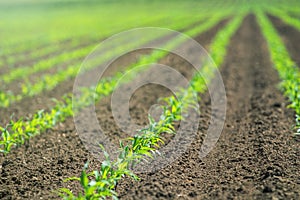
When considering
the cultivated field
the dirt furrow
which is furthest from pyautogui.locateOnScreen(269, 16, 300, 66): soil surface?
the dirt furrow

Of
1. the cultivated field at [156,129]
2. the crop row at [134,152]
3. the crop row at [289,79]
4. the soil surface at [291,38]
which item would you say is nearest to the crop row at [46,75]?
the cultivated field at [156,129]

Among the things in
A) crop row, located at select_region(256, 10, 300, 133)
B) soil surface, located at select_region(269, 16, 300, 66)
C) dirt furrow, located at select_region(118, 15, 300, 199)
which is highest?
soil surface, located at select_region(269, 16, 300, 66)

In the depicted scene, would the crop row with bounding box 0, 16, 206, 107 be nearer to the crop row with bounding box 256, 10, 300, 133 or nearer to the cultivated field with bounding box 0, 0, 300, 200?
the cultivated field with bounding box 0, 0, 300, 200

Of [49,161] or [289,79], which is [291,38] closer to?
[289,79]

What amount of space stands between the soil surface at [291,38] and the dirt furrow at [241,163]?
192 inches

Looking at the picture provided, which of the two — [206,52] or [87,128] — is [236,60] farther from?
[87,128]

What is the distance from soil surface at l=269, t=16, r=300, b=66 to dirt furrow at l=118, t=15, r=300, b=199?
4.88 metres

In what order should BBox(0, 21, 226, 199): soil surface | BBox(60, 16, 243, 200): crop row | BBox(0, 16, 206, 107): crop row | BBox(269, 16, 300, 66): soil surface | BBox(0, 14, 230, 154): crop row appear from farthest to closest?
1. BBox(269, 16, 300, 66): soil surface
2. BBox(0, 16, 206, 107): crop row
3. BBox(0, 14, 230, 154): crop row
4. BBox(0, 21, 226, 199): soil surface
5. BBox(60, 16, 243, 200): crop row

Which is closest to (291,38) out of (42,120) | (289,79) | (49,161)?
(289,79)

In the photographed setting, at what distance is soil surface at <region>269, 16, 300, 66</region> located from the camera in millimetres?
12805

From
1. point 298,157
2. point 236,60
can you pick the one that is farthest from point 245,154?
point 236,60

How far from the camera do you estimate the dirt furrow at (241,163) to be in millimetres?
4227

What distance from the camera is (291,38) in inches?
653

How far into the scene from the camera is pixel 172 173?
4785 mm
